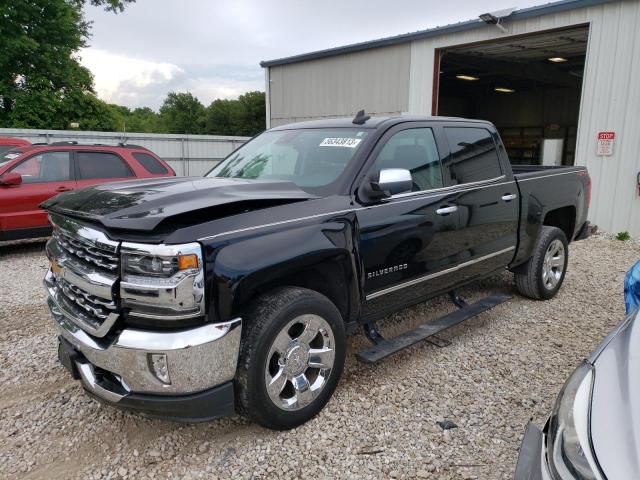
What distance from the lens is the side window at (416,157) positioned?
11.5 feet

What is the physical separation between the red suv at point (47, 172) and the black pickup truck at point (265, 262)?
4638mm

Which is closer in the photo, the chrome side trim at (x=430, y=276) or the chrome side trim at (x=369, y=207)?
the chrome side trim at (x=369, y=207)

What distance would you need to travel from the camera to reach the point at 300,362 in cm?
279

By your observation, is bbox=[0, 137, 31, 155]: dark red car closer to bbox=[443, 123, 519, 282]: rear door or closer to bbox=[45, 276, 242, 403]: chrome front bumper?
bbox=[45, 276, 242, 403]: chrome front bumper

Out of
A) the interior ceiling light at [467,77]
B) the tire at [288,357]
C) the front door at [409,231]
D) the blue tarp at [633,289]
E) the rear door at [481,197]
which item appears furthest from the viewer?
the interior ceiling light at [467,77]

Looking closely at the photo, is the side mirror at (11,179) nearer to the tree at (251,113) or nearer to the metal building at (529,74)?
the metal building at (529,74)

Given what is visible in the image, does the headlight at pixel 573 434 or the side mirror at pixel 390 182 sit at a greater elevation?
the side mirror at pixel 390 182

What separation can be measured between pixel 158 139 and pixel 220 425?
635 inches

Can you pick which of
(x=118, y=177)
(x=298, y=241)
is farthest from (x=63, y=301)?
(x=118, y=177)

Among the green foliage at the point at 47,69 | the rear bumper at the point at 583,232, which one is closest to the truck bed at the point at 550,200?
the rear bumper at the point at 583,232

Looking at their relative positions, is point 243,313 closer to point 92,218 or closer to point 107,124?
point 92,218

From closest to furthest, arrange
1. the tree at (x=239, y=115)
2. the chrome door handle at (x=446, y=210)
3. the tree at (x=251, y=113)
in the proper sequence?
the chrome door handle at (x=446, y=210), the tree at (x=251, y=113), the tree at (x=239, y=115)

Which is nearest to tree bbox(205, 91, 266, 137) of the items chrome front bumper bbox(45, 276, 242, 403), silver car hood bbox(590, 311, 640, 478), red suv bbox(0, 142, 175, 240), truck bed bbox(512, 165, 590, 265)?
red suv bbox(0, 142, 175, 240)

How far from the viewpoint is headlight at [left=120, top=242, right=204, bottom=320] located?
7.45 feet
